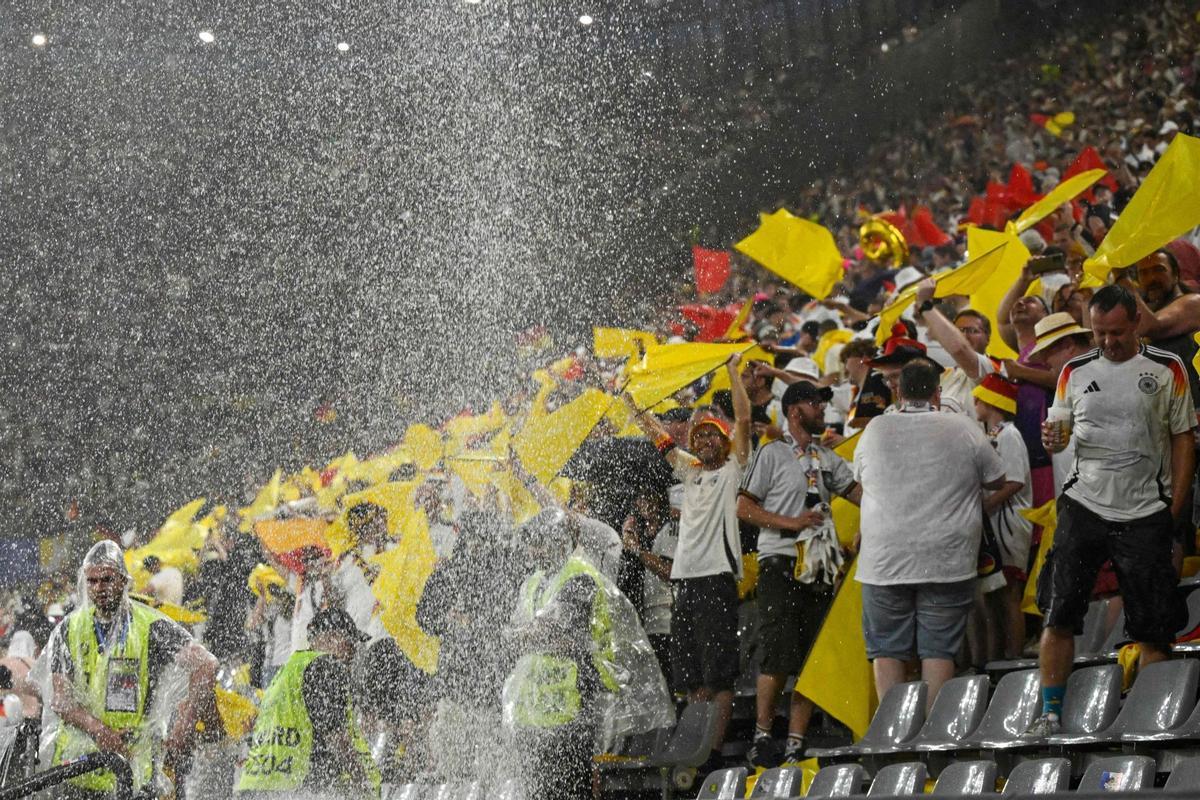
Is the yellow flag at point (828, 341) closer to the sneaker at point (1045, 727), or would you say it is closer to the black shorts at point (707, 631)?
the black shorts at point (707, 631)

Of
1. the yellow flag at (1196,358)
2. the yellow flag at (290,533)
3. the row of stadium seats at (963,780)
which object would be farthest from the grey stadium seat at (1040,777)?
the yellow flag at (290,533)

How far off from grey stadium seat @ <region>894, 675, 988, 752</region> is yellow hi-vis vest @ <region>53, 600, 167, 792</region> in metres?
2.69

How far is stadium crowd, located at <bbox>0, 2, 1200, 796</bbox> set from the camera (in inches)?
187

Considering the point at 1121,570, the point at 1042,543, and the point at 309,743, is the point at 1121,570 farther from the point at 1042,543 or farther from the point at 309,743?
the point at 309,743

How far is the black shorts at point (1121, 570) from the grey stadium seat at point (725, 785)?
1.43 meters

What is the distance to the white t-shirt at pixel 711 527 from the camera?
625 cm

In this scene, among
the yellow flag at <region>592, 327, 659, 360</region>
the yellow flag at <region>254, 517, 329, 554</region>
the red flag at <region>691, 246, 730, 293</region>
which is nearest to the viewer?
the yellow flag at <region>592, 327, 659, 360</region>

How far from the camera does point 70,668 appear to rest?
5555mm

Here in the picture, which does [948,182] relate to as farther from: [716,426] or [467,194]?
[716,426]

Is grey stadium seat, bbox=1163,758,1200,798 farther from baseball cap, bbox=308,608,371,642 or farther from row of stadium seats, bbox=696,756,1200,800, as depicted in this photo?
baseball cap, bbox=308,608,371,642

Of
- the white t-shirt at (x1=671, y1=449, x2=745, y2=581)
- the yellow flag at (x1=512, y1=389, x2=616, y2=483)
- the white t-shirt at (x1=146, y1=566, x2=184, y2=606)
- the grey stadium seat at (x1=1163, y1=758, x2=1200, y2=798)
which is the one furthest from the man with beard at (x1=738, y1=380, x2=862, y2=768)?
the white t-shirt at (x1=146, y1=566, x2=184, y2=606)

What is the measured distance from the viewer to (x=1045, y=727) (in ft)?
15.1

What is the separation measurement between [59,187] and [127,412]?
358cm

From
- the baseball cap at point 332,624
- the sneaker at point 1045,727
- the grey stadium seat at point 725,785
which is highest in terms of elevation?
the baseball cap at point 332,624
